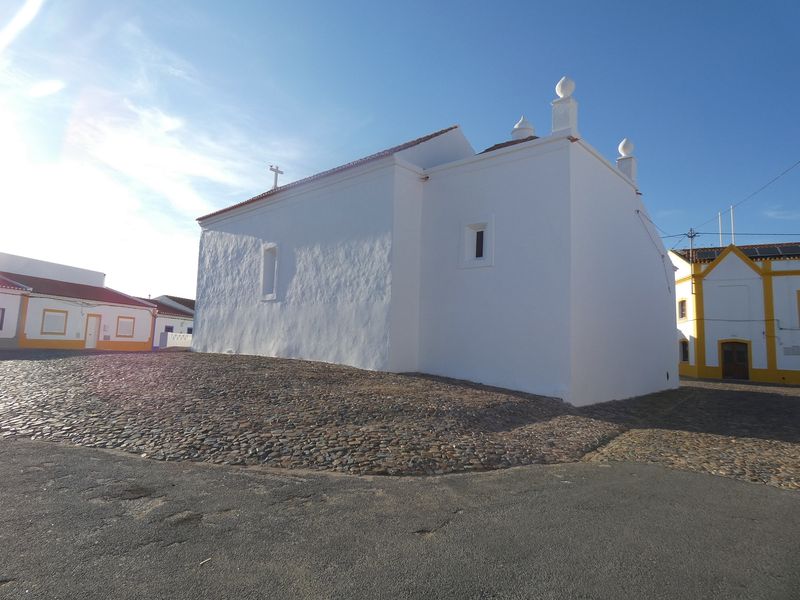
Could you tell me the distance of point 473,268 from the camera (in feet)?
37.6

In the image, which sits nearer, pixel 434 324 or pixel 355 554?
pixel 355 554

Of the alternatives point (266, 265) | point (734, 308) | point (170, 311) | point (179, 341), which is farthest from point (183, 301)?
point (734, 308)

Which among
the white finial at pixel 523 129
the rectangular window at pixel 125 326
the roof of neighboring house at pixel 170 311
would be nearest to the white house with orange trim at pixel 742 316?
the white finial at pixel 523 129

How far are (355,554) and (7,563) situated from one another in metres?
2.00

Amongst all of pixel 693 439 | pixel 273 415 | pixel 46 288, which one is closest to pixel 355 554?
pixel 273 415

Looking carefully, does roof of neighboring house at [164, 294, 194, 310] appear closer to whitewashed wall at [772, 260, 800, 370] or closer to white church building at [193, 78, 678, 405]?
white church building at [193, 78, 678, 405]

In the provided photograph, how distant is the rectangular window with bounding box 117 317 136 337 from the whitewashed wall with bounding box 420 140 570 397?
24810 mm

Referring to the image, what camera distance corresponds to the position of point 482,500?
169 inches

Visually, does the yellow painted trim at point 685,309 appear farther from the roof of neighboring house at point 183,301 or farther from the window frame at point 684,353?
the roof of neighboring house at point 183,301

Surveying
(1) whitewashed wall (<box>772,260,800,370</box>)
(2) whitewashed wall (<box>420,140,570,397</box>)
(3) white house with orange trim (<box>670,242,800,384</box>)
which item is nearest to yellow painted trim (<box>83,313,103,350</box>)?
(2) whitewashed wall (<box>420,140,570,397</box>)

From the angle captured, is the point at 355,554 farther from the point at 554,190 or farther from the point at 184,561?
the point at 554,190

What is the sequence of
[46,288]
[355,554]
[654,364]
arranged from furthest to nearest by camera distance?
[46,288] < [654,364] < [355,554]

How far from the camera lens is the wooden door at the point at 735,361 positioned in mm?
23562

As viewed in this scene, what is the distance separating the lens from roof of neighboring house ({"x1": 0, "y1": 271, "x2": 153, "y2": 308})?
26231 mm
